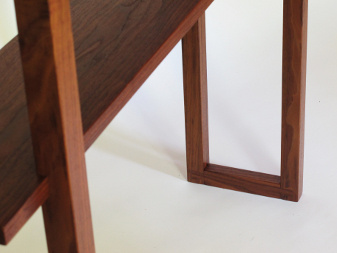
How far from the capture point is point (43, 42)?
100cm

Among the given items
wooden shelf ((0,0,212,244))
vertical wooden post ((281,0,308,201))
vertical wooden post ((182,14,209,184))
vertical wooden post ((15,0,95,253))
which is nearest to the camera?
vertical wooden post ((15,0,95,253))

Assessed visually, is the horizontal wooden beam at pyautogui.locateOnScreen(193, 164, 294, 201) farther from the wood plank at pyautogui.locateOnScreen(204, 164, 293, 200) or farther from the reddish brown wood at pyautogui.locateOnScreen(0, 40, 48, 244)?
the reddish brown wood at pyautogui.locateOnScreen(0, 40, 48, 244)

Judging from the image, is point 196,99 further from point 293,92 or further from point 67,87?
point 67,87

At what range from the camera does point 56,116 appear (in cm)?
104

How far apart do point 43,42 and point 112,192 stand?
1276mm

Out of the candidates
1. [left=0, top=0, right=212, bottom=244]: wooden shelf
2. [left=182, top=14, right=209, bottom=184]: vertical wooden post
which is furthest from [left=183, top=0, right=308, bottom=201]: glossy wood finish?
[left=0, top=0, right=212, bottom=244]: wooden shelf

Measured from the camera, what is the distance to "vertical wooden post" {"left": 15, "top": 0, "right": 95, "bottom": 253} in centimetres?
100

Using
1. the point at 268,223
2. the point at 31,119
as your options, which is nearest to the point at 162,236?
the point at 268,223

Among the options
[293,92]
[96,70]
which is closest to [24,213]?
[96,70]

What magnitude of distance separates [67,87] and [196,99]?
3.75 ft

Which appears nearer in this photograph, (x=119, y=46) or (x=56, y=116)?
(x=56, y=116)

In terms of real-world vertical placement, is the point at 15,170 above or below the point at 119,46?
below

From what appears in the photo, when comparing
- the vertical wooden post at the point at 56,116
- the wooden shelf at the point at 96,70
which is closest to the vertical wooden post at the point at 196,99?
the wooden shelf at the point at 96,70

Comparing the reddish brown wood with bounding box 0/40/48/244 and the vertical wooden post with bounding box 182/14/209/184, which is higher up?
the vertical wooden post with bounding box 182/14/209/184
